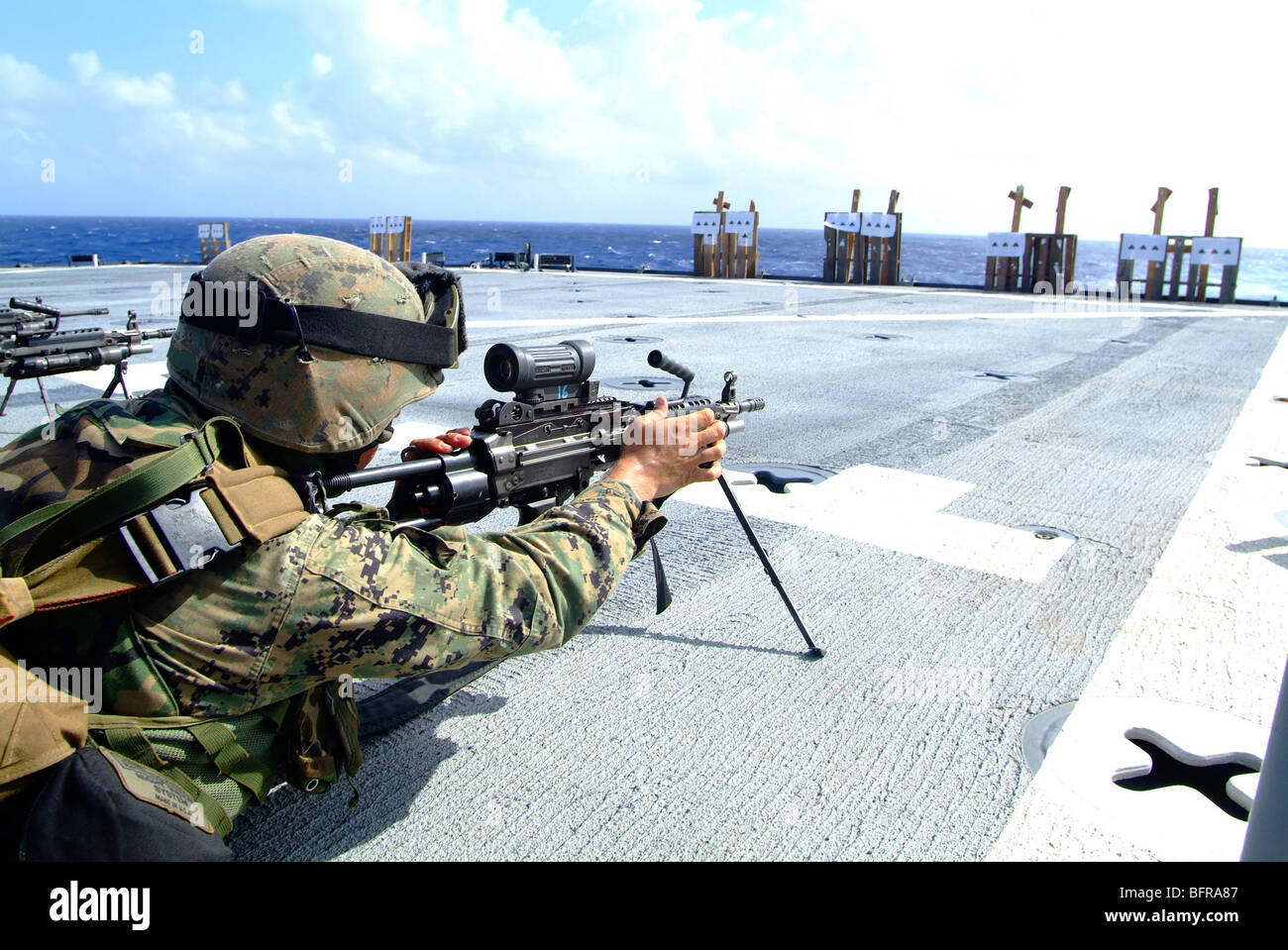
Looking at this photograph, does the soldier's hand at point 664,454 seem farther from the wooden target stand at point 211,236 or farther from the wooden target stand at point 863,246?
the wooden target stand at point 211,236

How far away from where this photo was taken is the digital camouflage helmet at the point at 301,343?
1885mm

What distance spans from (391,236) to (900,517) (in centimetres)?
2744

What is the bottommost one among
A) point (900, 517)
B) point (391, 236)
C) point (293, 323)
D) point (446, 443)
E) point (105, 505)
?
point (900, 517)

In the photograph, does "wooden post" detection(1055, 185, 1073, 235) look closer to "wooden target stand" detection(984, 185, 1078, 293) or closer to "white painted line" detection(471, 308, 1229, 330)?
"wooden target stand" detection(984, 185, 1078, 293)

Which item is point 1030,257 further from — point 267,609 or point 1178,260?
point 267,609

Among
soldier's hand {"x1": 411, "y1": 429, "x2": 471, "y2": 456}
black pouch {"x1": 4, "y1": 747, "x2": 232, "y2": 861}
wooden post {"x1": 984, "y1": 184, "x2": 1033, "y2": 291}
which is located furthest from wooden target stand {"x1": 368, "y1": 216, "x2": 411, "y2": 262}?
black pouch {"x1": 4, "y1": 747, "x2": 232, "y2": 861}

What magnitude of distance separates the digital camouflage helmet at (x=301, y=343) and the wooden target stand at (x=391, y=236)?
87.4 ft

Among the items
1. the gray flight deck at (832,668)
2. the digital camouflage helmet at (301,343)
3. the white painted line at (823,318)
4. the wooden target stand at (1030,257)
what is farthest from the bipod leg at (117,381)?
the wooden target stand at (1030,257)

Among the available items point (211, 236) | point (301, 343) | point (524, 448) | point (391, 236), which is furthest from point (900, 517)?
point (211, 236)

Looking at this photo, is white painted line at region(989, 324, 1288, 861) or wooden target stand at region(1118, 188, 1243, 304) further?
wooden target stand at region(1118, 188, 1243, 304)

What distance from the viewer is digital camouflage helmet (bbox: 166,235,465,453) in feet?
6.18

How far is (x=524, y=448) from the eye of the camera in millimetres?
2619

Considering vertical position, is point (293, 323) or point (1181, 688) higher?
point (293, 323)
